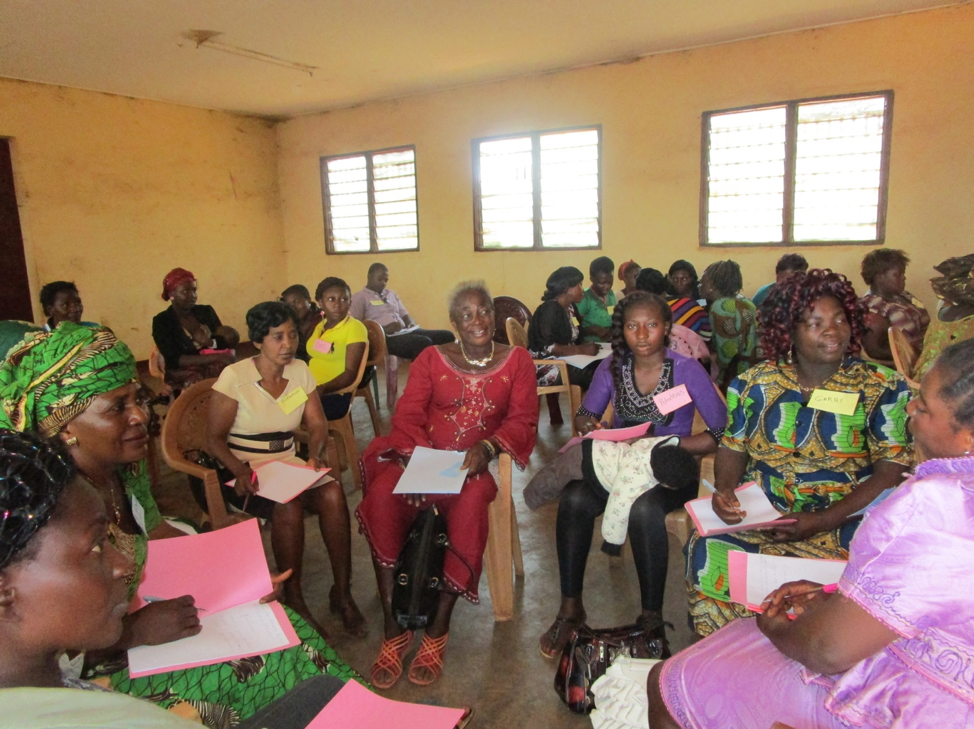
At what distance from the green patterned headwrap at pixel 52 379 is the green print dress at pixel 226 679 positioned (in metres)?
0.32

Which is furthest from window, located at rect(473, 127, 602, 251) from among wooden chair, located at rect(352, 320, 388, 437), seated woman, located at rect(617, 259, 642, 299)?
wooden chair, located at rect(352, 320, 388, 437)

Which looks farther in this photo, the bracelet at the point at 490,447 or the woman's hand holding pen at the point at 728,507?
the bracelet at the point at 490,447

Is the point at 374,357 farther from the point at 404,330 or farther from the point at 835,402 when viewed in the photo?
the point at 835,402

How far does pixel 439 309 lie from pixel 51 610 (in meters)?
7.99

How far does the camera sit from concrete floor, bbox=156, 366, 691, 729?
219 cm

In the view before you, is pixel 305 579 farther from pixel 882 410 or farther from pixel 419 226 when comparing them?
pixel 419 226

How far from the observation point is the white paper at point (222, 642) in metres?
1.41

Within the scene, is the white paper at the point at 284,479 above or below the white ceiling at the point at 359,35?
below

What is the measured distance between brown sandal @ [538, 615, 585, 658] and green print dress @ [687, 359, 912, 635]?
1.76 feet

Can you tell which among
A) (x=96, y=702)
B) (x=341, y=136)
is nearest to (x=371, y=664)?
(x=96, y=702)

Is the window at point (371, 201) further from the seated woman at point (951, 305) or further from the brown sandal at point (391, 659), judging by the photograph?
the brown sandal at point (391, 659)

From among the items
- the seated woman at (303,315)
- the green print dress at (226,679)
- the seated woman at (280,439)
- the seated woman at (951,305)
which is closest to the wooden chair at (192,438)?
the seated woman at (280,439)

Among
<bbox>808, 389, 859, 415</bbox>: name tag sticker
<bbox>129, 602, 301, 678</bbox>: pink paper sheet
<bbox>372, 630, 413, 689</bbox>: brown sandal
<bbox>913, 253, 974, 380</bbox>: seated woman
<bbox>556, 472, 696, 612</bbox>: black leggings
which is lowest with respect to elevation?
<bbox>372, 630, 413, 689</bbox>: brown sandal

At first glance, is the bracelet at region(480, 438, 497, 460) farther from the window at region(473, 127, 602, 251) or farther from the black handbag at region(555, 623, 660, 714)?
the window at region(473, 127, 602, 251)
